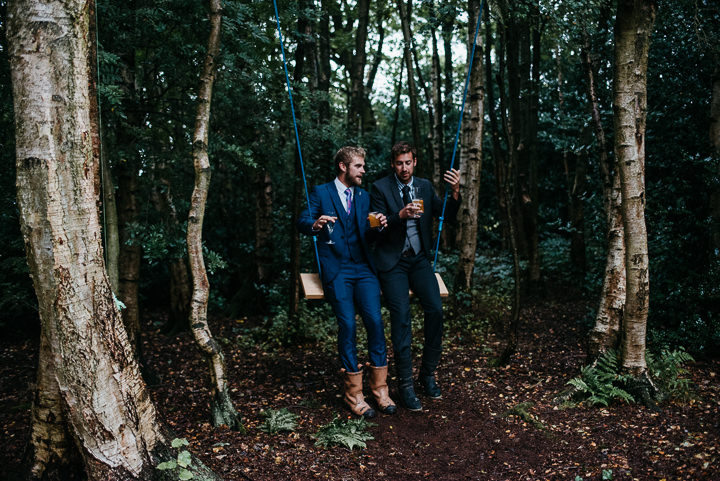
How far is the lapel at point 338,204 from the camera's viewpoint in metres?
4.88

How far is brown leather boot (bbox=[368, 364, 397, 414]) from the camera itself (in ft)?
15.7

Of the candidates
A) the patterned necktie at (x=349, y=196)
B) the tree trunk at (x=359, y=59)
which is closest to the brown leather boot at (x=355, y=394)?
the patterned necktie at (x=349, y=196)

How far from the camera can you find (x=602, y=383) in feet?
15.6

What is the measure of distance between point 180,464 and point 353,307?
6.71ft

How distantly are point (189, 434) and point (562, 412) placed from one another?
125 inches

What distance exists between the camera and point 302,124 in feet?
23.4

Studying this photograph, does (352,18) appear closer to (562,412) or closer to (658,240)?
(658,240)

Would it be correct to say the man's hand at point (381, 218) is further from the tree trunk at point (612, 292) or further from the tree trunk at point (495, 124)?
the tree trunk at point (612, 292)

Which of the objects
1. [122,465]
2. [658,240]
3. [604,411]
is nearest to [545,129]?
[658,240]

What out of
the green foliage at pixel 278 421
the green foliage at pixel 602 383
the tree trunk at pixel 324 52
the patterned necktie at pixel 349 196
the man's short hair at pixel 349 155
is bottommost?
the green foliage at pixel 278 421

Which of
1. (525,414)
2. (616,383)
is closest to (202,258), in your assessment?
(525,414)

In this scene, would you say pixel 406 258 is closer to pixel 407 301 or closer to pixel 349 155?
pixel 407 301

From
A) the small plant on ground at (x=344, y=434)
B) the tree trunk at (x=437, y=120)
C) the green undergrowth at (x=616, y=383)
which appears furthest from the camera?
the tree trunk at (x=437, y=120)

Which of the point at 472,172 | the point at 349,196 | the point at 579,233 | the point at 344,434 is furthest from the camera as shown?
the point at 579,233
